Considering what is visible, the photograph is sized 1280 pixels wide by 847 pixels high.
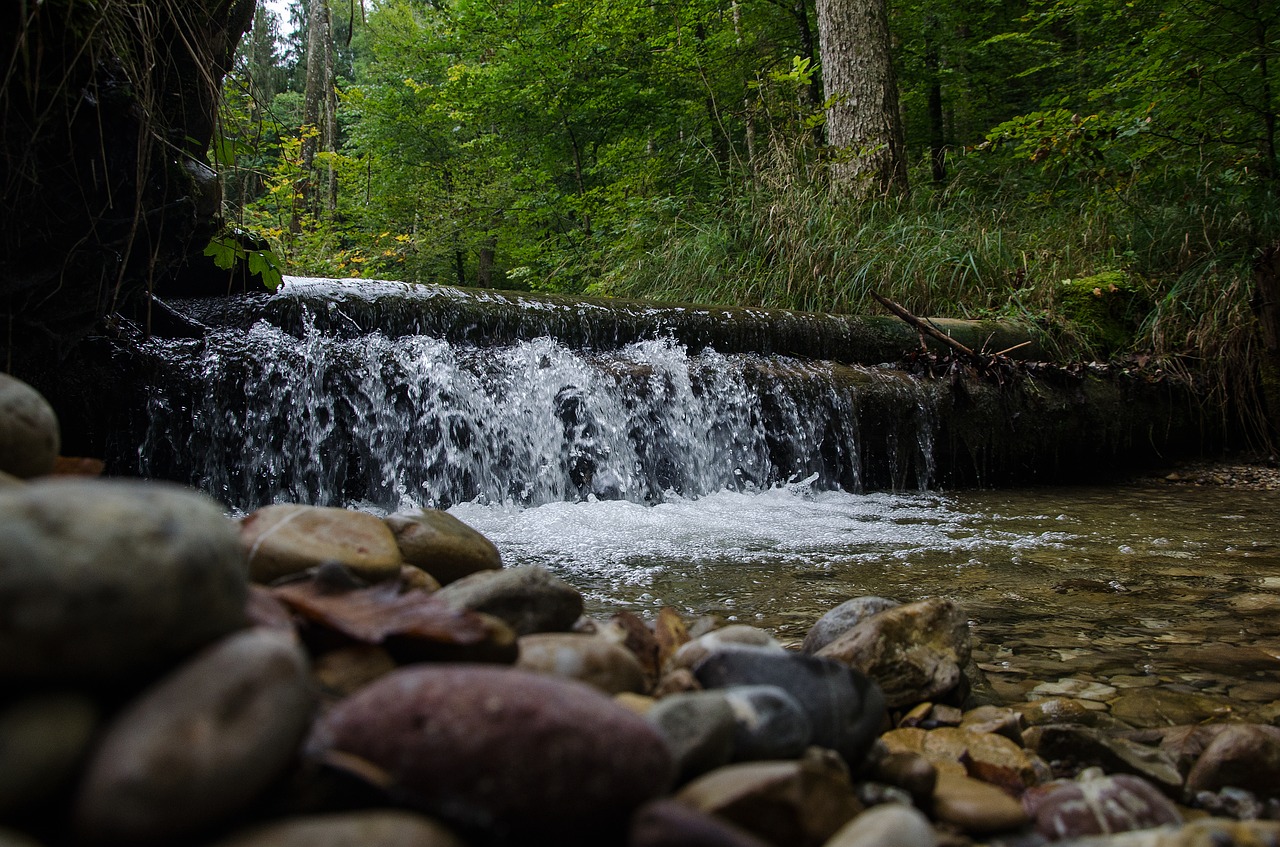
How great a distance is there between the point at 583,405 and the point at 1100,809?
358 cm

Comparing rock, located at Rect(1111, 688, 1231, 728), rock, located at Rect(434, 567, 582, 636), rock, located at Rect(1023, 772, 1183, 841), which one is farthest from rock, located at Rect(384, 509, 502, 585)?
rock, located at Rect(1111, 688, 1231, 728)

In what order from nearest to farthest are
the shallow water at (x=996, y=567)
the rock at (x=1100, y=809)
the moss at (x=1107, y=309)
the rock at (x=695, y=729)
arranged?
the rock at (x=695, y=729), the rock at (x=1100, y=809), the shallow water at (x=996, y=567), the moss at (x=1107, y=309)

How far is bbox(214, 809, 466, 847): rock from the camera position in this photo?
0.73m

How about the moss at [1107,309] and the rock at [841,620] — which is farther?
the moss at [1107,309]

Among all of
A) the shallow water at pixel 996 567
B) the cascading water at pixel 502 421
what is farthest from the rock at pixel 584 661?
the cascading water at pixel 502 421

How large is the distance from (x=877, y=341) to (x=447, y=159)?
954 cm

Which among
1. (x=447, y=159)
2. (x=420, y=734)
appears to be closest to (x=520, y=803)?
(x=420, y=734)

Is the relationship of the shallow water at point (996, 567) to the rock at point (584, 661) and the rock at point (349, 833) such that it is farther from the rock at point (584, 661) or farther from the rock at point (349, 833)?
the rock at point (349, 833)

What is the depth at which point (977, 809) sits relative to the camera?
1.19 m

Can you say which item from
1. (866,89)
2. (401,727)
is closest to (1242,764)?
(401,727)

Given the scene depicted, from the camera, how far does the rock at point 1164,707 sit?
1690 millimetres

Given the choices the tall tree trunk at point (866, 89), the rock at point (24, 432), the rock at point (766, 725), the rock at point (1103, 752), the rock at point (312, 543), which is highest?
the tall tree trunk at point (866, 89)

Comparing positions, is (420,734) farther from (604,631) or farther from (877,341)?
(877,341)

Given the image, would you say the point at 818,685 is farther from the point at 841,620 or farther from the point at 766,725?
the point at 841,620
